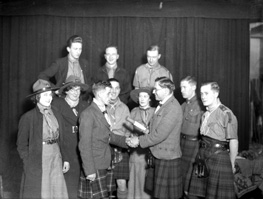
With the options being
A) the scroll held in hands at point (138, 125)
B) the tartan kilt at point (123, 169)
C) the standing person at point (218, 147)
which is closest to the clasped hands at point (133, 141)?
the scroll held in hands at point (138, 125)

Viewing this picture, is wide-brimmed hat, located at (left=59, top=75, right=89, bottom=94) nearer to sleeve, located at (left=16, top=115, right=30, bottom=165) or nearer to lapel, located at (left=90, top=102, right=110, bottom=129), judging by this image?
lapel, located at (left=90, top=102, right=110, bottom=129)

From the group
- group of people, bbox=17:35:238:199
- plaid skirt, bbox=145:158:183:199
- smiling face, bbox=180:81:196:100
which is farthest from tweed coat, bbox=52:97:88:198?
smiling face, bbox=180:81:196:100

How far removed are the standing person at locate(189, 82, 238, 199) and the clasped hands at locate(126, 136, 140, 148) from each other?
687mm

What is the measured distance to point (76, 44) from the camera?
4098mm

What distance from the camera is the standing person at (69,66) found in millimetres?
4109

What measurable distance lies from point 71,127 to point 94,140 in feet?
1.56

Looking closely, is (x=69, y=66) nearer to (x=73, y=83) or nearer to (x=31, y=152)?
(x=73, y=83)

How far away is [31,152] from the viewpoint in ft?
10.3

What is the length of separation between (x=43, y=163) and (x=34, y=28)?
335 cm

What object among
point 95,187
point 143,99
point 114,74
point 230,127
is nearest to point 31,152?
point 95,187

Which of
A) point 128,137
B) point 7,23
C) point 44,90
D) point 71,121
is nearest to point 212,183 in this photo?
point 128,137

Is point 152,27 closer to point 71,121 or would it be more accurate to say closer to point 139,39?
point 139,39

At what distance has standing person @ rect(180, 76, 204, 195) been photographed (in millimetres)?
3721

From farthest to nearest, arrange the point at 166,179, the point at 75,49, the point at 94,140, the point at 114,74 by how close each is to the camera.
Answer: the point at 114,74 → the point at 75,49 → the point at 166,179 → the point at 94,140
